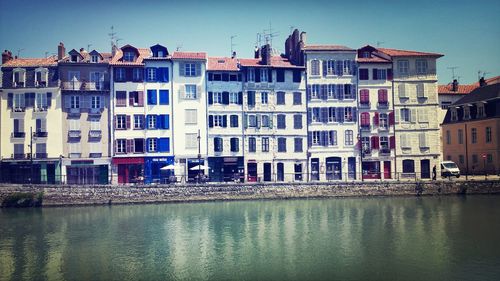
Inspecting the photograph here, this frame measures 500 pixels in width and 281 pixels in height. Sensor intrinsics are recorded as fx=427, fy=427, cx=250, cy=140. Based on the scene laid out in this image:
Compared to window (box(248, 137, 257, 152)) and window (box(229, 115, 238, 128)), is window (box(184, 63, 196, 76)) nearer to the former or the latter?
window (box(229, 115, 238, 128))

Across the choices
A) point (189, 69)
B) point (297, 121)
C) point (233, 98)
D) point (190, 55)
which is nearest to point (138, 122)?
point (189, 69)

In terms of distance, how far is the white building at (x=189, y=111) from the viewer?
52.0 meters

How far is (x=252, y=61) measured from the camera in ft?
181

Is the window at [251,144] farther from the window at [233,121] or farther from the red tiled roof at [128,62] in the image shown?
the red tiled roof at [128,62]

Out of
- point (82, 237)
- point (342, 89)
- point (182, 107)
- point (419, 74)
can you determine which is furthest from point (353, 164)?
point (82, 237)

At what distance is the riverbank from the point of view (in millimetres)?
42938

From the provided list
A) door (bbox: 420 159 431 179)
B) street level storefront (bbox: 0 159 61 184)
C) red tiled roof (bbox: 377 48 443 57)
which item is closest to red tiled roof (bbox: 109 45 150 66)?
street level storefront (bbox: 0 159 61 184)

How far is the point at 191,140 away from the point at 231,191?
1021cm

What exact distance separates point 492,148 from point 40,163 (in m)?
55.4

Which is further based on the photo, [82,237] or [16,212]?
[16,212]

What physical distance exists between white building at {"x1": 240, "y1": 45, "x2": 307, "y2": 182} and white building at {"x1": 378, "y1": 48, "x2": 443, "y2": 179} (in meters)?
12.4

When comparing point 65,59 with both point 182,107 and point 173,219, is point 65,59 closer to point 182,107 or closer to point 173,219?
point 182,107

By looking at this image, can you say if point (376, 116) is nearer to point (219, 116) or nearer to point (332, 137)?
point (332, 137)

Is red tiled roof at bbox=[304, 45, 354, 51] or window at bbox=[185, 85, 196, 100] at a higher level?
red tiled roof at bbox=[304, 45, 354, 51]
